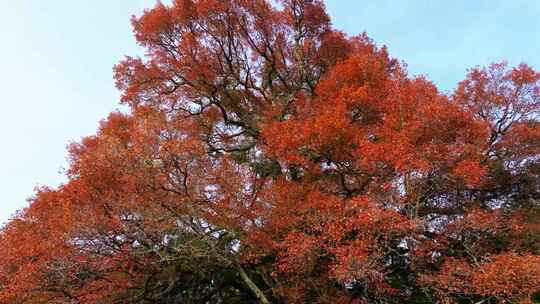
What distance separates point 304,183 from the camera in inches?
484

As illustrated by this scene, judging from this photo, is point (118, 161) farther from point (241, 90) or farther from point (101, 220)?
point (241, 90)

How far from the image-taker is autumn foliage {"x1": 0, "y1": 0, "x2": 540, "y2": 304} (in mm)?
9953

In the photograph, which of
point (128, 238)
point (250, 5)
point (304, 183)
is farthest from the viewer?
point (250, 5)

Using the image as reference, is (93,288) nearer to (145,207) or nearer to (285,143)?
(145,207)

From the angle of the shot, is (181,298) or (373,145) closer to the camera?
(373,145)

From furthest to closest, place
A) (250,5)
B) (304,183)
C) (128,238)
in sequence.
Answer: (250,5) → (304,183) → (128,238)

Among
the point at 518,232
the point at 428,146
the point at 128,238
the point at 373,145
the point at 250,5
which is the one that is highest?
the point at 250,5

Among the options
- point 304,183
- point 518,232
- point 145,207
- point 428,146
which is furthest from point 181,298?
point 518,232

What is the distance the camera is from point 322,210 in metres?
10.7

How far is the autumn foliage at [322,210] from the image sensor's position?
9953 millimetres

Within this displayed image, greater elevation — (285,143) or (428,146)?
(285,143)

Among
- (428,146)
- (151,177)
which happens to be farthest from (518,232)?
(151,177)

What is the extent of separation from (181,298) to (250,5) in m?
10.7

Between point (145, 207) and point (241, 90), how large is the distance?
772cm
